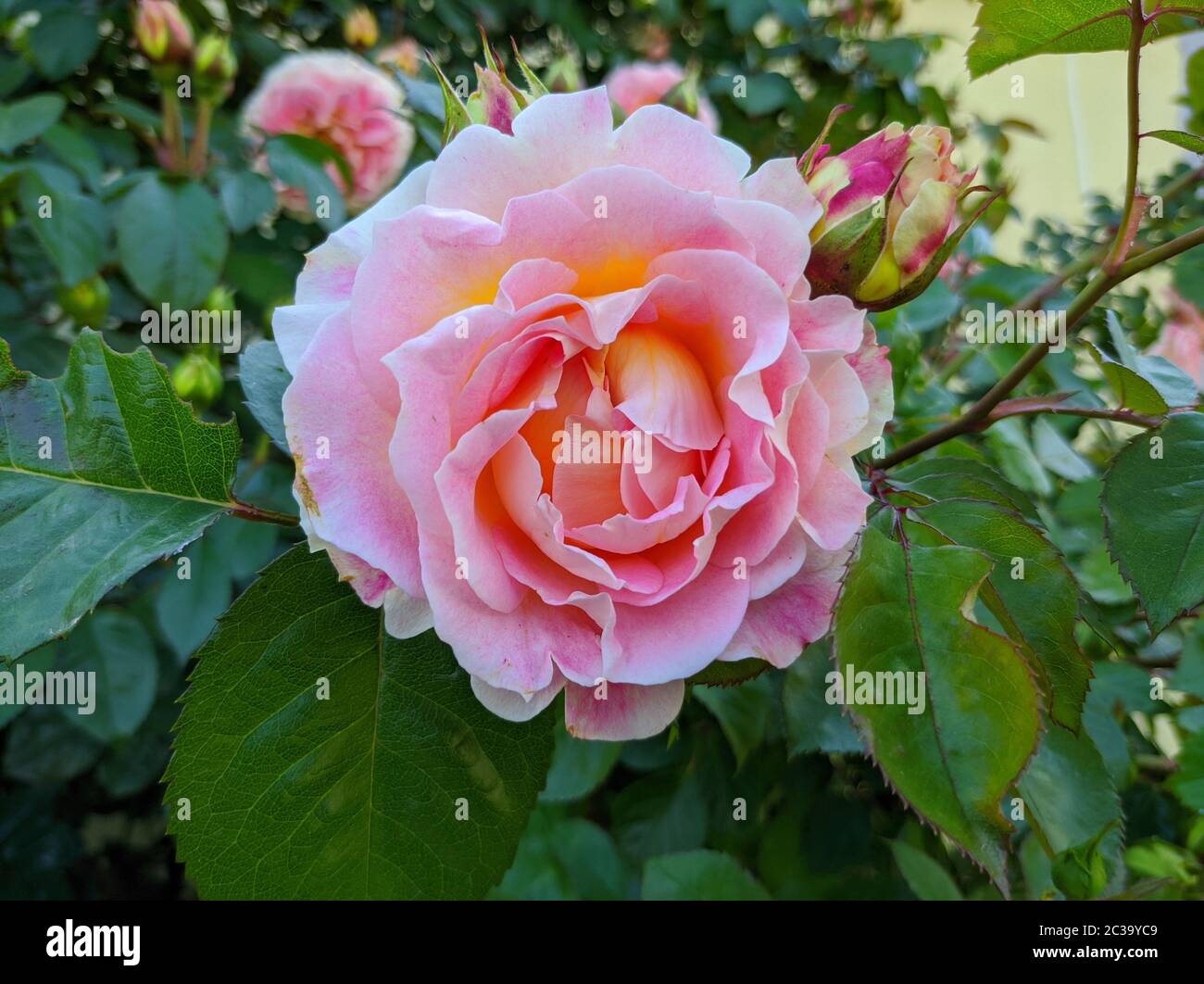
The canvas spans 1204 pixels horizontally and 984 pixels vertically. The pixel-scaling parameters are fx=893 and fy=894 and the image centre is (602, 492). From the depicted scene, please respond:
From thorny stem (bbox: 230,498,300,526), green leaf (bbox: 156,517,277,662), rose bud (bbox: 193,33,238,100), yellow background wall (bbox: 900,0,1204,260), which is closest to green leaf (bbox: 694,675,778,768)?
thorny stem (bbox: 230,498,300,526)

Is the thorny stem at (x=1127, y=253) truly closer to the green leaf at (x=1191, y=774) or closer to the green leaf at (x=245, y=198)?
the green leaf at (x=1191, y=774)

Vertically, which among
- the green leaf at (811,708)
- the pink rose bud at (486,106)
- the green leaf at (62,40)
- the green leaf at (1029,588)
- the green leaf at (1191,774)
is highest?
the green leaf at (62,40)

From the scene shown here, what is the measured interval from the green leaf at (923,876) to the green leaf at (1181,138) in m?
0.51

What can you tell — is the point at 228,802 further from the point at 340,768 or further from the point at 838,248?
the point at 838,248

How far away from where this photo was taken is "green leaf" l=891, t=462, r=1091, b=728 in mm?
394

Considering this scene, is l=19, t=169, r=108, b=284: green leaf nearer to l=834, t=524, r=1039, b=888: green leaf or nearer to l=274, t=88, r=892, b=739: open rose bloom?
l=274, t=88, r=892, b=739: open rose bloom

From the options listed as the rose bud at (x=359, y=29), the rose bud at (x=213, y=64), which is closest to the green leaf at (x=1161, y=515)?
the rose bud at (x=213, y=64)

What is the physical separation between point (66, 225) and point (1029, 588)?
0.86 metres

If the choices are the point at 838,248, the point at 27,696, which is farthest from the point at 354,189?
the point at 838,248

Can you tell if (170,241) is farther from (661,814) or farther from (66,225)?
(661,814)

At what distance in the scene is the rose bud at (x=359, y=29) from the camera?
140 centimetres

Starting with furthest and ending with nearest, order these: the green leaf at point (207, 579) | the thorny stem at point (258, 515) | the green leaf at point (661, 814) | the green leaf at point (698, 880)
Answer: the green leaf at point (207, 579)
the green leaf at point (661, 814)
the green leaf at point (698, 880)
the thorny stem at point (258, 515)

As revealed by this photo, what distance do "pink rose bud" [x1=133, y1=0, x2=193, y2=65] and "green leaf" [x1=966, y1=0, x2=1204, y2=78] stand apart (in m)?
0.87

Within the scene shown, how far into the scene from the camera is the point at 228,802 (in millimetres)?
387
